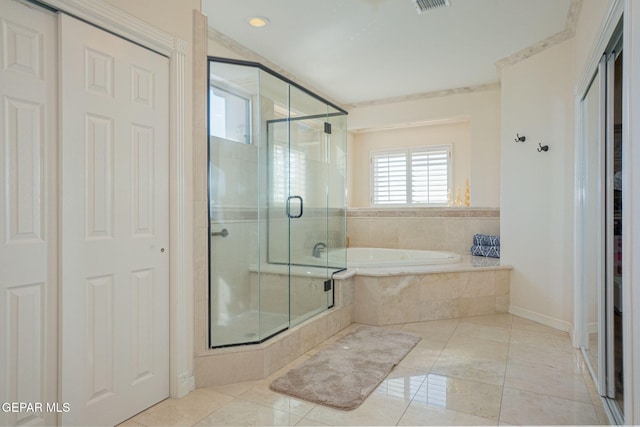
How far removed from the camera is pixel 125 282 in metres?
1.84

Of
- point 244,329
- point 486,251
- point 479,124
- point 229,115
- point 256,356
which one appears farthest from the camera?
point 479,124

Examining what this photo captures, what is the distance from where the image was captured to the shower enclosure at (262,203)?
240 centimetres

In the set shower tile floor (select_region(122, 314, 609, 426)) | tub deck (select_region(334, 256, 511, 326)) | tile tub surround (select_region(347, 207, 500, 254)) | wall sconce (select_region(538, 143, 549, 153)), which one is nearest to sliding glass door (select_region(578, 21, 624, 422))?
shower tile floor (select_region(122, 314, 609, 426))

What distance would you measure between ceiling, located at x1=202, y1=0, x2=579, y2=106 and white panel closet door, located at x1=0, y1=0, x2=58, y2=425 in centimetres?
161

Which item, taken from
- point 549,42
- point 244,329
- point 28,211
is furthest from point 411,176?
point 28,211

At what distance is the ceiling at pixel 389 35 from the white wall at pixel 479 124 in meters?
0.26

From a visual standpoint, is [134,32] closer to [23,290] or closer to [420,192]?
[23,290]

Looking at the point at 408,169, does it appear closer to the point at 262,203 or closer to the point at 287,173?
the point at 287,173

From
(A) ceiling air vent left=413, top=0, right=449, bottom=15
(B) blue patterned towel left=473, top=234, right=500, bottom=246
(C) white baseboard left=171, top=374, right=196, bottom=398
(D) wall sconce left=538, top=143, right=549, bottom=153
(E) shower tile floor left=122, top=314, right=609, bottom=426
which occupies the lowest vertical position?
(E) shower tile floor left=122, top=314, right=609, bottom=426

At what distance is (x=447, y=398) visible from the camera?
2.08m

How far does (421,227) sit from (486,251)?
2.82 feet

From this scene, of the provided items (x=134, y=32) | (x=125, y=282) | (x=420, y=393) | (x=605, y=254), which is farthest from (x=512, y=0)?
(x=125, y=282)

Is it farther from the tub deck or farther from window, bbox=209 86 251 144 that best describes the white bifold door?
the tub deck

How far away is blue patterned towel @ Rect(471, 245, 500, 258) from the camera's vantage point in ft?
14.0
